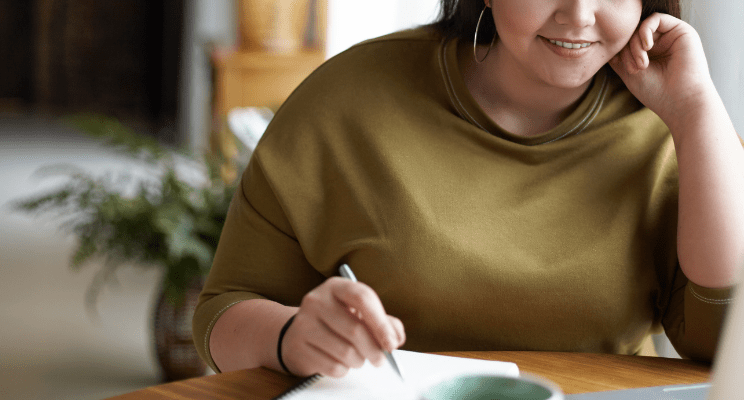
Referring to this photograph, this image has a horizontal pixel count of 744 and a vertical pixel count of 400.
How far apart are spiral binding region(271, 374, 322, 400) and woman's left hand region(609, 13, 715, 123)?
55cm

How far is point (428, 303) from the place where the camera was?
2.87 feet

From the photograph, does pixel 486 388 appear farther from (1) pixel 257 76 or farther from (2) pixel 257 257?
(1) pixel 257 76

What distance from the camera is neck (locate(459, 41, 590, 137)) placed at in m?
0.98

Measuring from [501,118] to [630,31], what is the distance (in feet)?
0.65

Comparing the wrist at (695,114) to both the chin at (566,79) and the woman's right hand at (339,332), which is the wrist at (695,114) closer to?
the chin at (566,79)

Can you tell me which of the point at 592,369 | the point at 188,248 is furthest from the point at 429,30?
the point at 188,248

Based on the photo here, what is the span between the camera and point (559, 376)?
69 centimetres

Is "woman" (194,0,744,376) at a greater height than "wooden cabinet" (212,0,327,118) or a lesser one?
greater

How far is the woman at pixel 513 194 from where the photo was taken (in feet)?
2.78

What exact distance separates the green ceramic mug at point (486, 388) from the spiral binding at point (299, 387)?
0.18m

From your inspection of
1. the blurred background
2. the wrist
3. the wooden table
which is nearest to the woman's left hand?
the wrist

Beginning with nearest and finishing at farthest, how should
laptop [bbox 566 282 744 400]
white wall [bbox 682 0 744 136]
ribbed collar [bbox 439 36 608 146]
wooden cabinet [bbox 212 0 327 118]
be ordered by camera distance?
laptop [bbox 566 282 744 400], ribbed collar [bbox 439 36 608 146], white wall [bbox 682 0 744 136], wooden cabinet [bbox 212 0 327 118]

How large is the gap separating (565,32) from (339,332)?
449 mm

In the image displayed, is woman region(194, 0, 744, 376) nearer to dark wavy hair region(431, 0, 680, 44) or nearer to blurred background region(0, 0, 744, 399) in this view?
dark wavy hair region(431, 0, 680, 44)
